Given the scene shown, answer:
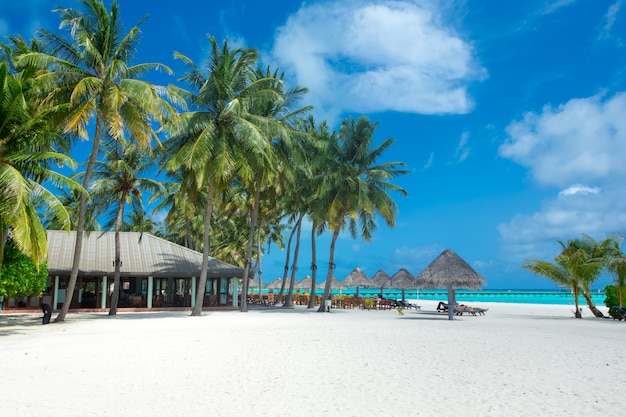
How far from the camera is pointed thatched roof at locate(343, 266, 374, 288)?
37531mm

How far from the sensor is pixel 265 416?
5406mm

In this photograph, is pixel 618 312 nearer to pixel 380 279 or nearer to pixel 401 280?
pixel 401 280

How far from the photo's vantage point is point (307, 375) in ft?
25.4

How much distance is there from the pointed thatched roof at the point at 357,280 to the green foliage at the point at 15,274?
2427 cm

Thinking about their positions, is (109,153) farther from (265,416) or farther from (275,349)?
(265,416)

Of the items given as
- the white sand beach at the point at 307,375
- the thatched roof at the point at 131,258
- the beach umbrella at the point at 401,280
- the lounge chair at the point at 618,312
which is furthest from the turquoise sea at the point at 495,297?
the white sand beach at the point at 307,375

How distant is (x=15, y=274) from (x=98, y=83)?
22.1 feet

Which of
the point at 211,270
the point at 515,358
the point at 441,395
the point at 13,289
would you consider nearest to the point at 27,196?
the point at 13,289

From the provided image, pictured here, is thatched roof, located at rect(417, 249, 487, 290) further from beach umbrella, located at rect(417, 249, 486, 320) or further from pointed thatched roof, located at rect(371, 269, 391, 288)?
pointed thatched roof, located at rect(371, 269, 391, 288)

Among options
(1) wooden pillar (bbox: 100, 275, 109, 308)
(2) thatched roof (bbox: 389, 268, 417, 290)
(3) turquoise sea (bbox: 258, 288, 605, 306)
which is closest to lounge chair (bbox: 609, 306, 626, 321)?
(2) thatched roof (bbox: 389, 268, 417, 290)

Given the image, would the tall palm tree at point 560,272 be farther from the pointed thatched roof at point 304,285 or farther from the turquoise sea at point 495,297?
the turquoise sea at point 495,297

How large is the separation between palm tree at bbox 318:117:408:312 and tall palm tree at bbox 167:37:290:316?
16.1ft

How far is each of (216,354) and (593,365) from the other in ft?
22.9

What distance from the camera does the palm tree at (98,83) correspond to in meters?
16.6
